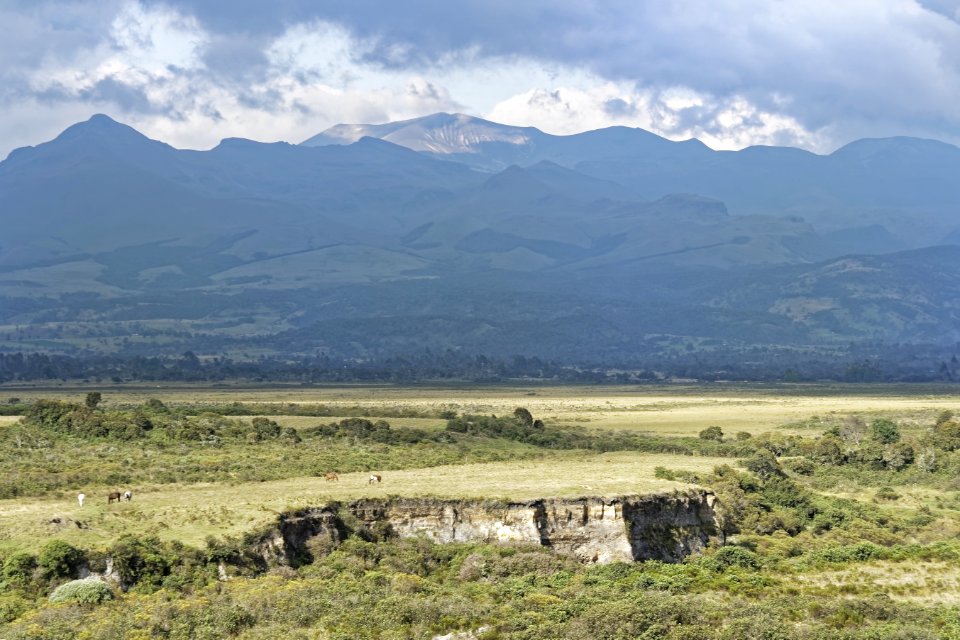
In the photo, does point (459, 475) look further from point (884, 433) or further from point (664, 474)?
point (884, 433)

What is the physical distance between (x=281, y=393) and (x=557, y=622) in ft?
446

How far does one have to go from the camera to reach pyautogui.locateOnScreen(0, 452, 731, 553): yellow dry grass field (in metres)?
48.8

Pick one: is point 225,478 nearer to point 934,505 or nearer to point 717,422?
point 934,505

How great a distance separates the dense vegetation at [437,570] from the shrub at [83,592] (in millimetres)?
67

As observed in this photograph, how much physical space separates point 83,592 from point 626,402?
121784 mm

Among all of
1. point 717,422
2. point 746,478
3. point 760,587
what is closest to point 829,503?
point 746,478

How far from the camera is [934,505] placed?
248 feet

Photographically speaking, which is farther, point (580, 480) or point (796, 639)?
point (580, 480)

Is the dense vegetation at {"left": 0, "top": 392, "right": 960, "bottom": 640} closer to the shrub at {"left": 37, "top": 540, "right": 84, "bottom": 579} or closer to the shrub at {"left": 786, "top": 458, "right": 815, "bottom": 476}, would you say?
the shrub at {"left": 37, "top": 540, "right": 84, "bottom": 579}

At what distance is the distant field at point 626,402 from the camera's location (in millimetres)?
124125

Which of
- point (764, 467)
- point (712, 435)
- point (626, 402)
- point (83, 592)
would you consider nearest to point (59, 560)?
point (83, 592)

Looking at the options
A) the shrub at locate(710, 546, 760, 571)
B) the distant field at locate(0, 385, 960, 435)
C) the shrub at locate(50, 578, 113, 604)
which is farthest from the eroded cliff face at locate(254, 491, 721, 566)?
Answer: the distant field at locate(0, 385, 960, 435)

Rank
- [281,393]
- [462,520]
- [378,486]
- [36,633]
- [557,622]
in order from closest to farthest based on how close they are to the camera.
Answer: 1. [36,633]
2. [557,622]
3. [462,520]
4. [378,486]
5. [281,393]

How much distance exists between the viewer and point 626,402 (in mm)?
162000
